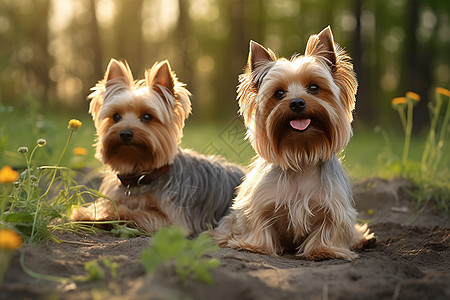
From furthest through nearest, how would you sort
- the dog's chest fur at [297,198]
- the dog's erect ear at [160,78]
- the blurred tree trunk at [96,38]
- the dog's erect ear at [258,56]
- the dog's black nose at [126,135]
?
1. the blurred tree trunk at [96,38]
2. the dog's erect ear at [160,78]
3. the dog's black nose at [126,135]
4. the dog's erect ear at [258,56]
5. the dog's chest fur at [297,198]

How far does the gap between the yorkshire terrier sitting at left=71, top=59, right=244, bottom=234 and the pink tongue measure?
1.57 m

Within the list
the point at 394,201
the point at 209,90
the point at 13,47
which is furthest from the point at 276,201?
the point at 209,90

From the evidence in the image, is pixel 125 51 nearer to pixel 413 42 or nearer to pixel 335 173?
pixel 413 42

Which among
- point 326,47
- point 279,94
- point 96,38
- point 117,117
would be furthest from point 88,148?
point 96,38

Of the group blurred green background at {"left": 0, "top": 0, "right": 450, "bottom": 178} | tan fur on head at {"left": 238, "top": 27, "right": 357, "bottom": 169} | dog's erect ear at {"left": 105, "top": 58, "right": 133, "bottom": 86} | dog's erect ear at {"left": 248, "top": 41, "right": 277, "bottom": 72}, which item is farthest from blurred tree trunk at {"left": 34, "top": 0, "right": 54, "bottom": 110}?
tan fur on head at {"left": 238, "top": 27, "right": 357, "bottom": 169}

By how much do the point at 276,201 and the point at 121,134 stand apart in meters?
1.70

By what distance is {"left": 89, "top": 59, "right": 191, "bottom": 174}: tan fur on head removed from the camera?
186 inches

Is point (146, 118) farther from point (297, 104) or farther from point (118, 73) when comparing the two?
point (297, 104)

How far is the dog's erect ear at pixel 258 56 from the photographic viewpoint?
426 cm

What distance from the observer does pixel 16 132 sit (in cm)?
818

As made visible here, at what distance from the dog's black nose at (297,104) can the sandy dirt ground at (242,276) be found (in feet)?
Answer: 4.04

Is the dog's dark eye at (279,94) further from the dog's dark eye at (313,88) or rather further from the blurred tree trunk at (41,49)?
the blurred tree trunk at (41,49)

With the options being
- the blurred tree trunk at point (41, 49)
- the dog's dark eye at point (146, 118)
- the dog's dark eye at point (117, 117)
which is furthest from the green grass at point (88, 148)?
the blurred tree trunk at point (41, 49)

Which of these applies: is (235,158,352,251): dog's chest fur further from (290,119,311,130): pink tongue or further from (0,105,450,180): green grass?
(0,105,450,180): green grass
